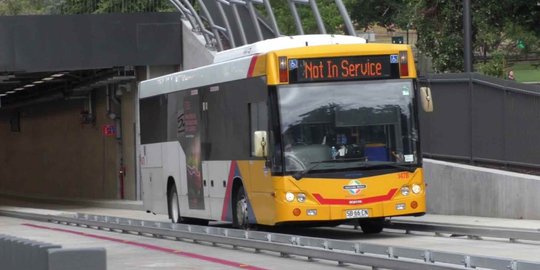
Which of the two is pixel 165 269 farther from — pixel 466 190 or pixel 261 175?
pixel 466 190

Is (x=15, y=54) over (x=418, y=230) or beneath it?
over

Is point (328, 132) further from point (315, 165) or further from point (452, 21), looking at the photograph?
point (452, 21)

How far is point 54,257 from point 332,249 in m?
7.60

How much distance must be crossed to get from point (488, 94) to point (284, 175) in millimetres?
7676

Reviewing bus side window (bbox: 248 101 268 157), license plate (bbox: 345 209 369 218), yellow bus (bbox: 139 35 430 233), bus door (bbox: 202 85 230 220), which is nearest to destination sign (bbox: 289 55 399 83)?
yellow bus (bbox: 139 35 430 233)

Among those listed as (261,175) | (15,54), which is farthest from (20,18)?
(261,175)

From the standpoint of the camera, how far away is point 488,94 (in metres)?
24.8

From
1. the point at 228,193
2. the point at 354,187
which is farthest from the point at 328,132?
the point at 228,193

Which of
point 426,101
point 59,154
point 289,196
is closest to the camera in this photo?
point 289,196

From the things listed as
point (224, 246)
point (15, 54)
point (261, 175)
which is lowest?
point (224, 246)

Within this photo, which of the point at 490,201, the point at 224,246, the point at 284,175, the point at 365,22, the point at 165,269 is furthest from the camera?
the point at 365,22

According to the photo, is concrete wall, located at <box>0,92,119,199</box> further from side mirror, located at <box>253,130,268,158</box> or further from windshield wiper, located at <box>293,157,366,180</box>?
windshield wiper, located at <box>293,157,366,180</box>

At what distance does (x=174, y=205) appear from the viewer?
25750mm

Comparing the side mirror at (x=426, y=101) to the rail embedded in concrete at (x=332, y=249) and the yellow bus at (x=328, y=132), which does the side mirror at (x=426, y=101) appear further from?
the rail embedded in concrete at (x=332, y=249)
